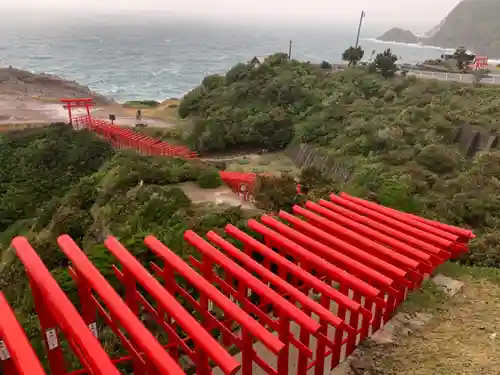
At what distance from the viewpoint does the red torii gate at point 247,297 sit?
5449 millimetres

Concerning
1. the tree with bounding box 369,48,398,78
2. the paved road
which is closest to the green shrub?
the tree with bounding box 369,48,398,78

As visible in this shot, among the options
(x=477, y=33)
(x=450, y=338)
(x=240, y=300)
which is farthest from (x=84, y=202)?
(x=477, y=33)

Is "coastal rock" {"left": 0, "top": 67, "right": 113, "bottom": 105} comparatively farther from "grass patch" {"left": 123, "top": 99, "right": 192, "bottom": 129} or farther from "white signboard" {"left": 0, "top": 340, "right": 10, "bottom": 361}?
"white signboard" {"left": 0, "top": 340, "right": 10, "bottom": 361}

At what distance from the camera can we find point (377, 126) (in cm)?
2484

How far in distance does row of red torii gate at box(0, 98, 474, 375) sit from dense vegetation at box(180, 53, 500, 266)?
4.32 m

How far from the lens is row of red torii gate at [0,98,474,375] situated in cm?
545

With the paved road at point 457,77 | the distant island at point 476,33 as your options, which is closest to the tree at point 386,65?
the paved road at point 457,77

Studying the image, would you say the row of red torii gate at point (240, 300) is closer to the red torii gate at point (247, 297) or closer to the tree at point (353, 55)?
the red torii gate at point (247, 297)

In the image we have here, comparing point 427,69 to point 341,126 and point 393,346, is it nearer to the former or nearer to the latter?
point 341,126

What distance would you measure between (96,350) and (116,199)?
38.3ft

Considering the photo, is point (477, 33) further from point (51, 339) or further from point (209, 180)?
point (51, 339)

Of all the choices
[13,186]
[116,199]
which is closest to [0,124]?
[13,186]

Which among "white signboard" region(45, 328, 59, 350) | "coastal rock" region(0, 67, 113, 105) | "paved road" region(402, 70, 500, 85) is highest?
"paved road" region(402, 70, 500, 85)

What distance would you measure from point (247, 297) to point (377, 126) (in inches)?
731
